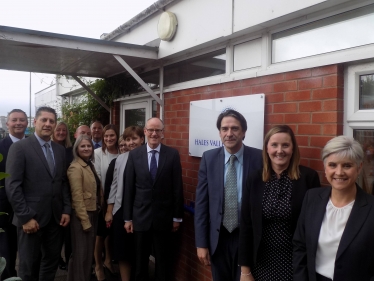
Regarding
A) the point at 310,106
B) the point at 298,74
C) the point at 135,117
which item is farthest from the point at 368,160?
the point at 135,117

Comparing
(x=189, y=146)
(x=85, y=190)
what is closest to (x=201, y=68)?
(x=189, y=146)

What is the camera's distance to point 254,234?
2219 millimetres

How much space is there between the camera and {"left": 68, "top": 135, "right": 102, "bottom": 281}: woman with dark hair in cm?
335

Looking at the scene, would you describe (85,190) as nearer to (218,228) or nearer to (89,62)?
(218,228)

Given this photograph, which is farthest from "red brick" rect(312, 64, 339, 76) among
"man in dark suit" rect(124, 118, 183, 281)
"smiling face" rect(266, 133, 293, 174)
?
"man in dark suit" rect(124, 118, 183, 281)

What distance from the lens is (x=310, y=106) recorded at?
2.46 m

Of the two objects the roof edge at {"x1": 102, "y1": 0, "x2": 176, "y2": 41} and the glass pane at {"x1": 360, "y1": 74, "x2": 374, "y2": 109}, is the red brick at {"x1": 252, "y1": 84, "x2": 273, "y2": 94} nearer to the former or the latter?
the glass pane at {"x1": 360, "y1": 74, "x2": 374, "y2": 109}

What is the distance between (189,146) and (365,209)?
2.24 m

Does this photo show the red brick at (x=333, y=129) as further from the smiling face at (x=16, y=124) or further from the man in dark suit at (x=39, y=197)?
the smiling face at (x=16, y=124)

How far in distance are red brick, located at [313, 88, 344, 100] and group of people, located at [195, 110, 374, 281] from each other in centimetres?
42

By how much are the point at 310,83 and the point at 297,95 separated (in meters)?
0.14

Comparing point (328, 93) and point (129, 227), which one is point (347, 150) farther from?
point (129, 227)

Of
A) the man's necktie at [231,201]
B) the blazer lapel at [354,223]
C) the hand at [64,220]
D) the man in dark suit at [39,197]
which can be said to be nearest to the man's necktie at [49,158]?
the man in dark suit at [39,197]

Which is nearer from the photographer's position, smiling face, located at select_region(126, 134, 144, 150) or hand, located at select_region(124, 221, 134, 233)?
hand, located at select_region(124, 221, 134, 233)
